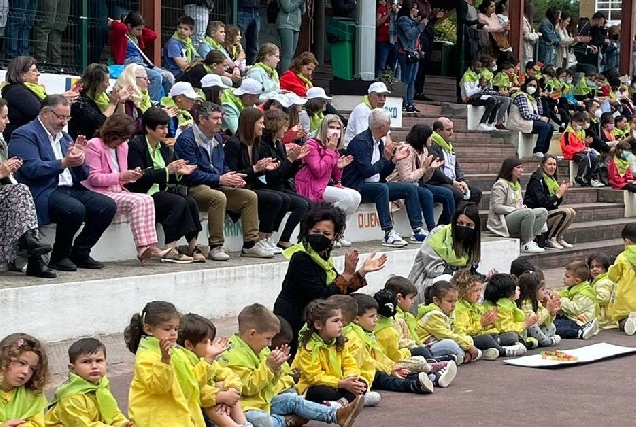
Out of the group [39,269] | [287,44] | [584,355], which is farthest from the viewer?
[287,44]

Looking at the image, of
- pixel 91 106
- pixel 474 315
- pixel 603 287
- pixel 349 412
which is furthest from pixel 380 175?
pixel 349 412

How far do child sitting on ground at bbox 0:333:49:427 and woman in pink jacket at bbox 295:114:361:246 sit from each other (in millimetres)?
7176

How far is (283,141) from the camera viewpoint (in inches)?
546

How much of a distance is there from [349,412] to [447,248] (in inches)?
156

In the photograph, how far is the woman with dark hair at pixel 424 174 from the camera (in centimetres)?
1479

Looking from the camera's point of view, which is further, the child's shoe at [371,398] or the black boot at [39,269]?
the black boot at [39,269]

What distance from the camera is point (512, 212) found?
16.3 meters

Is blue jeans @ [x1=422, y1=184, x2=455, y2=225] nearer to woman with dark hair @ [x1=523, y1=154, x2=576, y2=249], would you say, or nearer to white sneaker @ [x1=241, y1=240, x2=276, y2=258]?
woman with dark hair @ [x1=523, y1=154, x2=576, y2=249]

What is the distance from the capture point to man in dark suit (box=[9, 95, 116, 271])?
1026cm

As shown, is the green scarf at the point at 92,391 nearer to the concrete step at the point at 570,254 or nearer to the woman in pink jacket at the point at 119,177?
the woman in pink jacket at the point at 119,177

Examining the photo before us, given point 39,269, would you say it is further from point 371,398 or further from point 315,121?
point 315,121

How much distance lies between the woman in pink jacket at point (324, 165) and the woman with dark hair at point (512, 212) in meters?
3.13

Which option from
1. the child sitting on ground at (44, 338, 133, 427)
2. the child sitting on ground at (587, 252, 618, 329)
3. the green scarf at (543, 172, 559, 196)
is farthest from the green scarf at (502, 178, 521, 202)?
the child sitting on ground at (44, 338, 133, 427)

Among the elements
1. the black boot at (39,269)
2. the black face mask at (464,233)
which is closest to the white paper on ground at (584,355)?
the black face mask at (464,233)
